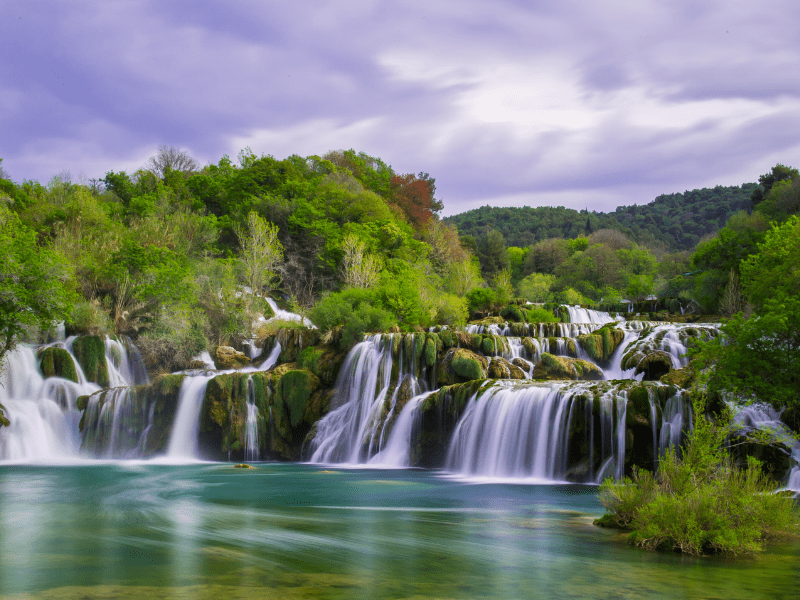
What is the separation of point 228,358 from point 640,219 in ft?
355

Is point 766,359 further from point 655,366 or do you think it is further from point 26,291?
point 26,291

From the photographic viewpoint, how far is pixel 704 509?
950 centimetres

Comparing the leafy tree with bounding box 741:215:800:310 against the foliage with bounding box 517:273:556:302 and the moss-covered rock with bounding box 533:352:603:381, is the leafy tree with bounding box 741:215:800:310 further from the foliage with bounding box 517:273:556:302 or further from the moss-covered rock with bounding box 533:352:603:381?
the foliage with bounding box 517:273:556:302

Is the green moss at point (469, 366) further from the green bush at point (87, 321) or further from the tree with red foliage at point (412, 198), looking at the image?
the tree with red foliage at point (412, 198)

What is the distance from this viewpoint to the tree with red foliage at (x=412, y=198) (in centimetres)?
6519

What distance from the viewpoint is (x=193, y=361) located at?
108 feet

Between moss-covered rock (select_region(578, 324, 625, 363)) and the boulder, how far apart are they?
18.0 metres

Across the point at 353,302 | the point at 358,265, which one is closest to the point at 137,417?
the point at 353,302

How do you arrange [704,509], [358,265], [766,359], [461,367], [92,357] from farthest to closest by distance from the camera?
[358,265]
[92,357]
[461,367]
[766,359]
[704,509]

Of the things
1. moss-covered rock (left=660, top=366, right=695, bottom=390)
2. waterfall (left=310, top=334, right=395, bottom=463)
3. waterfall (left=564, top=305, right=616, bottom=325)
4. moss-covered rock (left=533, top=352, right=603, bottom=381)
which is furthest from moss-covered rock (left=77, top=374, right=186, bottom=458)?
waterfall (left=564, top=305, right=616, bottom=325)

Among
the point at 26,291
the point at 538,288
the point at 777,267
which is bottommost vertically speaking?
the point at 26,291

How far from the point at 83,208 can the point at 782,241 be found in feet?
134

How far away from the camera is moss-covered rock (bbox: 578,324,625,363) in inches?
1191

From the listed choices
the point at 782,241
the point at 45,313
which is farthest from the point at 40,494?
the point at 782,241
